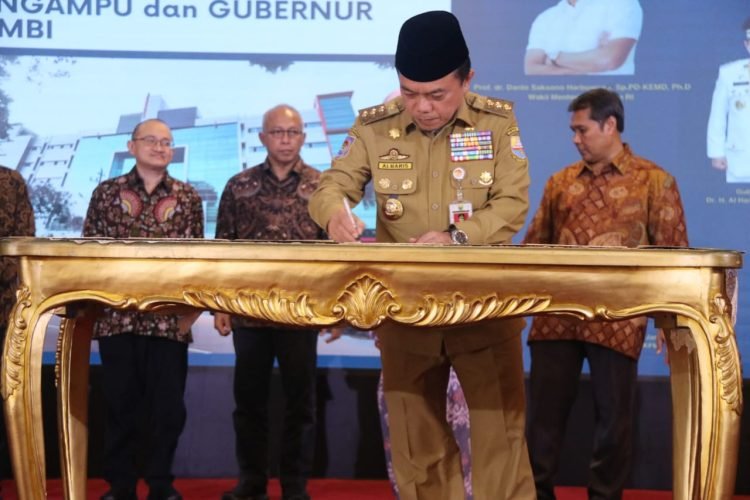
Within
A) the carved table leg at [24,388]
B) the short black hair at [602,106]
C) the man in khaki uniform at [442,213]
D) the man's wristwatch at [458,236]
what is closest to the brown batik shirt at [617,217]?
the short black hair at [602,106]

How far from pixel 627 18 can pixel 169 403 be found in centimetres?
272

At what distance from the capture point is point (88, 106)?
5.06m

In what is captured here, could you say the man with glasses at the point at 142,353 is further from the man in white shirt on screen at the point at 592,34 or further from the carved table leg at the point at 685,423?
the carved table leg at the point at 685,423

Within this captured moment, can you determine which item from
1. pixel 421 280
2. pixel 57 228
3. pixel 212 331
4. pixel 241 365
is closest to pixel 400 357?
pixel 421 280

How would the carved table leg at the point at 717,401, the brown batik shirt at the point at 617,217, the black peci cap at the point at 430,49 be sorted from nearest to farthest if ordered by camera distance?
the carved table leg at the point at 717,401
the black peci cap at the point at 430,49
the brown batik shirt at the point at 617,217

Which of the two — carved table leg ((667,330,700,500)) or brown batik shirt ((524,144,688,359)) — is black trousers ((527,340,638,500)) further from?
carved table leg ((667,330,700,500))

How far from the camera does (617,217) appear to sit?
13.5 ft

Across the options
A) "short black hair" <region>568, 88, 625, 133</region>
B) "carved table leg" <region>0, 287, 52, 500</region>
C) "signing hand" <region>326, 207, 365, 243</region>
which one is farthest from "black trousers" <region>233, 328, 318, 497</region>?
"carved table leg" <region>0, 287, 52, 500</region>

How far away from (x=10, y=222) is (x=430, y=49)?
2.24 metres

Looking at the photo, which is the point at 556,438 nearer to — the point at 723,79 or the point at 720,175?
the point at 720,175

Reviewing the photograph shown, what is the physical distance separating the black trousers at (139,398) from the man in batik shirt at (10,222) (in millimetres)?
405

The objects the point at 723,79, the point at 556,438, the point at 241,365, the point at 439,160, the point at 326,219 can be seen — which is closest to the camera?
the point at 326,219

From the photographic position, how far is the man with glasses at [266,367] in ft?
14.6

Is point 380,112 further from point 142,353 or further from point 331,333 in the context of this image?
point 331,333
